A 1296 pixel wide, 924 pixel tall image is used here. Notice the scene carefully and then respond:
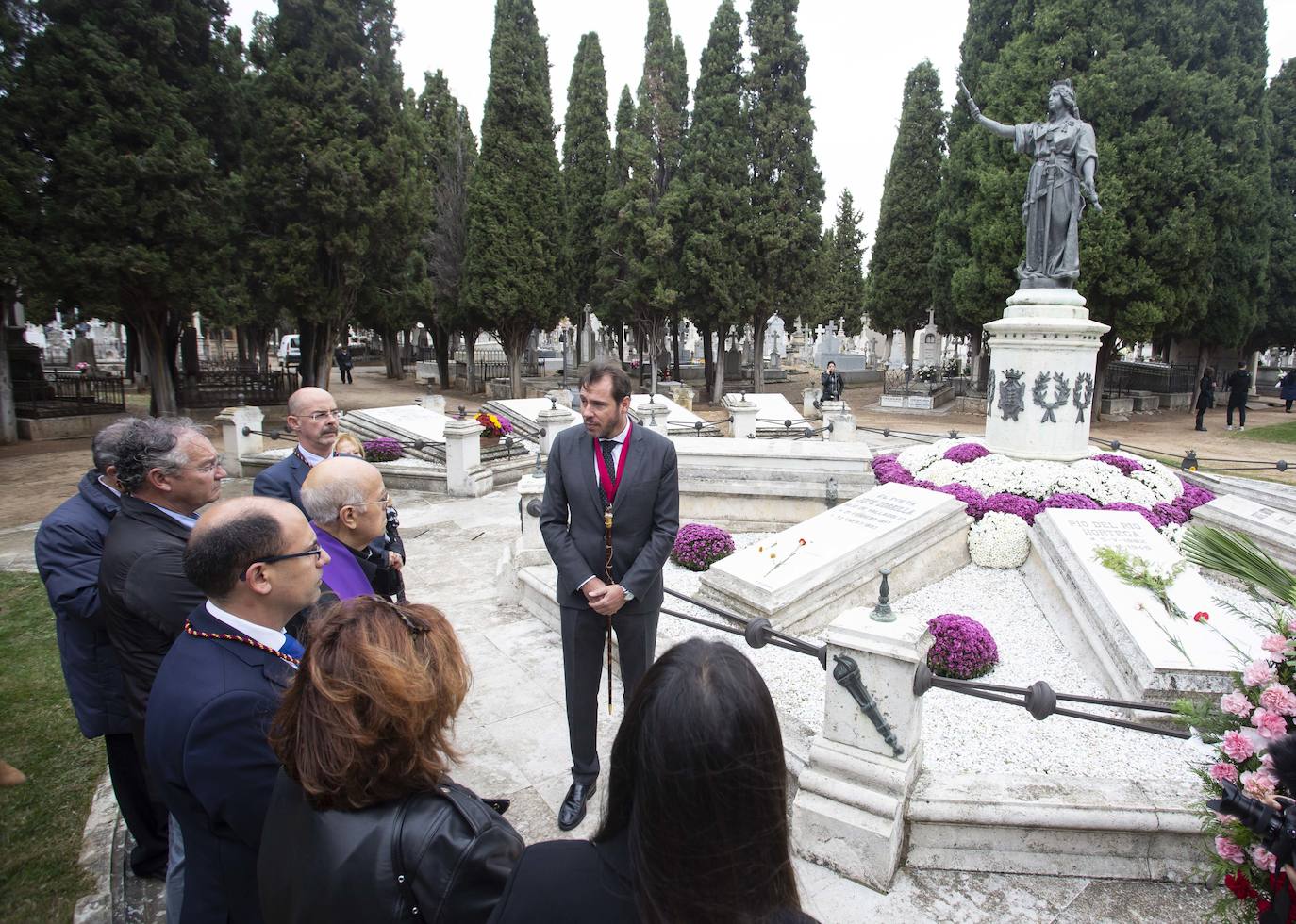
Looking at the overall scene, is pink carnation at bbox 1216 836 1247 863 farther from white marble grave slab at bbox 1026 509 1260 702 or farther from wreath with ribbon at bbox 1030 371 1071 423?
wreath with ribbon at bbox 1030 371 1071 423

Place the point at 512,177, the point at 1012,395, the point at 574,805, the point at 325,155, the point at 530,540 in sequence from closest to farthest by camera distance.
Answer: the point at 574,805
the point at 530,540
the point at 1012,395
the point at 325,155
the point at 512,177

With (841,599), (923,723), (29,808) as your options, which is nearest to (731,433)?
(841,599)

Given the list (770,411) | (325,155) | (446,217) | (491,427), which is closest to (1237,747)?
(491,427)

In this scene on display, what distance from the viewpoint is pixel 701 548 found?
7324 millimetres

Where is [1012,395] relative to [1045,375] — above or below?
below

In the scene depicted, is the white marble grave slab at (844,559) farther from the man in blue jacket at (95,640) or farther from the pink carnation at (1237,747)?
the man in blue jacket at (95,640)

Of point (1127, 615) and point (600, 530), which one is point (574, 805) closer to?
point (600, 530)

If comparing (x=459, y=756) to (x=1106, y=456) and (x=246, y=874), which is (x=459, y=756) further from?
(x=1106, y=456)

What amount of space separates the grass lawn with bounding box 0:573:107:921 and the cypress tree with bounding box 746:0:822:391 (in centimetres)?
2100

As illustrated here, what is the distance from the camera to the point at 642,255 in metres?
24.7

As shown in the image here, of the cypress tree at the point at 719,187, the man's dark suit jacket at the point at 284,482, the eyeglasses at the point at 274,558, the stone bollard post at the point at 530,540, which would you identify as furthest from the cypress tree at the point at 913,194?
the eyeglasses at the point at 274,558

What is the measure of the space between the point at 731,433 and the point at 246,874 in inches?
587

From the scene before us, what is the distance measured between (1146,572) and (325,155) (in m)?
19.8

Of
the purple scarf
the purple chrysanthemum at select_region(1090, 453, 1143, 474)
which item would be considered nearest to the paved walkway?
the purple scarf
